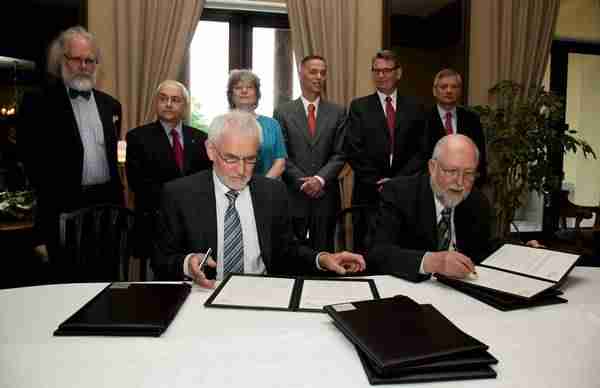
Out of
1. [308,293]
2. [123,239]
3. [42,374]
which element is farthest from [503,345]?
[123,239]

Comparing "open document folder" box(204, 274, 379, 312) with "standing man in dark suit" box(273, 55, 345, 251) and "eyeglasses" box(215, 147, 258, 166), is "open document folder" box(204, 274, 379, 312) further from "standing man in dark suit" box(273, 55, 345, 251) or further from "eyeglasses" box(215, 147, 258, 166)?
"standing man in dark suit" box(273, 55, 345, 251)

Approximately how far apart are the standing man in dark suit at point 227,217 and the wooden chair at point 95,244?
1.60 ft

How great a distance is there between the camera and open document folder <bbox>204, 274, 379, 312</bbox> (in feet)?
5.56

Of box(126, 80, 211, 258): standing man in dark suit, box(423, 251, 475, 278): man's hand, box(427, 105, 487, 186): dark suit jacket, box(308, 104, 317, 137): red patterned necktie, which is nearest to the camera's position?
box(423, 251, 475, 278): man's hand

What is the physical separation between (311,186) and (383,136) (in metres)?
0.69

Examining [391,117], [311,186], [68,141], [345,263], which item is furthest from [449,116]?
[68,141]

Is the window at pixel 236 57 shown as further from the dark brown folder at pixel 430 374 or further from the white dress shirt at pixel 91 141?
the dark brown folder at pixel 430 374

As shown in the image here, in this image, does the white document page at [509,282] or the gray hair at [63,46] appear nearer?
the white document page at [509,282]

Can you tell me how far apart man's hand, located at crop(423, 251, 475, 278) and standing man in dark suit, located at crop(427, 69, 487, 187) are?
92.8 inches

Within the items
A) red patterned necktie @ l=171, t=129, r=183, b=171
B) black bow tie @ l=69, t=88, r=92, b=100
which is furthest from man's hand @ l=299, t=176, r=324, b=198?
black bow tie @ l=69, t=88, r=92, b=100

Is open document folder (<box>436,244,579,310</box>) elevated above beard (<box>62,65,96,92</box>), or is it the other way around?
beard (<box>62,65,96,92</box>)

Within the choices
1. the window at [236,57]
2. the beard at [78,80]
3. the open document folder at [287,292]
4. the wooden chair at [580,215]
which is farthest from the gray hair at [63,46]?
the wooden chair at [580,215]

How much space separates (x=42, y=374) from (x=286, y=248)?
1.32 metres

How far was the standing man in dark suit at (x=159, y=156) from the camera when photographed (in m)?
3.54
